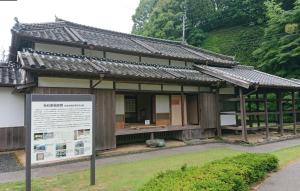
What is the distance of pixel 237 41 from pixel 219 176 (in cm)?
3499

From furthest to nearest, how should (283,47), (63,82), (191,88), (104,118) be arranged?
(283,47)
(191,88)
(104,118)
(63,82)

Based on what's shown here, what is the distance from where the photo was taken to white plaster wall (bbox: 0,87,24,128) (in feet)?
39.8

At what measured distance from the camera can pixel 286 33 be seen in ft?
88.4

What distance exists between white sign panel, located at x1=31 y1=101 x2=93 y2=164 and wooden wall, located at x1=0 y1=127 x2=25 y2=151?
7.03 metres

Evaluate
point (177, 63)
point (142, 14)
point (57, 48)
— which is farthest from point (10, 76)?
point (142, 14)

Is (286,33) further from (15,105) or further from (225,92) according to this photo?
(15,105)

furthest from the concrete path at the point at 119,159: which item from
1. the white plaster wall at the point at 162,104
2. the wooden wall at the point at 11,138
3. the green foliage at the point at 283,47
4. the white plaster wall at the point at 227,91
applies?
the green foliage at the point at 283,47

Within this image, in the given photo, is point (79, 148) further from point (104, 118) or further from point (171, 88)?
point (171, 88)

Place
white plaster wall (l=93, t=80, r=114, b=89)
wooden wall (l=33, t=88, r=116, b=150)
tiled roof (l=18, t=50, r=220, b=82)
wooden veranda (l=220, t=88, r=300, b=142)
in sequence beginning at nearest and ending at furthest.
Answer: tiled roof (l=18, t=50, r=220, b=82)
wooden wall (l=33, t=88, r=116, b=150)
white plaster wall (l=93, t=80, r=114, b=89)
wooden veranda (l=220, t=88, r=300, b=142)

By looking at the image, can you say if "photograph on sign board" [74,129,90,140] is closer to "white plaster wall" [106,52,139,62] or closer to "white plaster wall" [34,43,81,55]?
"white plaster wall" [34,43,81,55]

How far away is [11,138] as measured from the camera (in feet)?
40.1

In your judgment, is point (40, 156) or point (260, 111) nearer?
point (40, 156)

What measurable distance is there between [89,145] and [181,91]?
8285 millimetres

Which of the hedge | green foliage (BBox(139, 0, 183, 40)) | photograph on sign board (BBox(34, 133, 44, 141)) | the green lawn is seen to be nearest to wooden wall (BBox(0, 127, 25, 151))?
the green lawn
